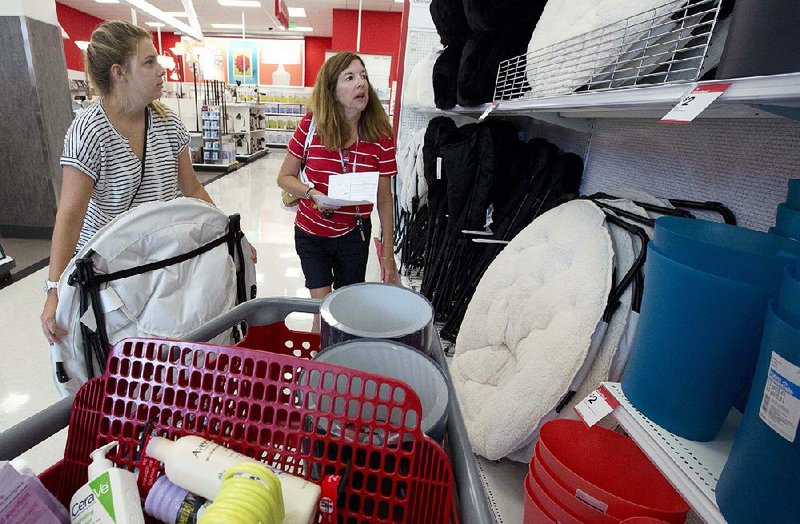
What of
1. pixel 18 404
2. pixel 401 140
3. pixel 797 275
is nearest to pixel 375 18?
pixel 401 140

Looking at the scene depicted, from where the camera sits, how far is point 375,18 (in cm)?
1184

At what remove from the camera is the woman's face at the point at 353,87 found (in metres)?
1.92

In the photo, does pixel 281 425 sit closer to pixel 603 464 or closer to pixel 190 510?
pixel 190 510

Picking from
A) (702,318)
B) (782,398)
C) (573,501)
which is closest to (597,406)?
(573,501)

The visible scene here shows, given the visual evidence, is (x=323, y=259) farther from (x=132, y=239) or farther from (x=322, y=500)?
(x=322, y=500)

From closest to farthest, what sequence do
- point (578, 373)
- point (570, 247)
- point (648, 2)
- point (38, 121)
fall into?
point (648, 2), point (578, 373), point (570, 247), point (38, 121)

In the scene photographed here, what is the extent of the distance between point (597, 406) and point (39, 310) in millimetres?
3415

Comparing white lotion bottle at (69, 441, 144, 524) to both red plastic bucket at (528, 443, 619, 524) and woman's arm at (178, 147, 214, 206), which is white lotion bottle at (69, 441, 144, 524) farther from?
woman's arm at (178, 147, 214, 206)

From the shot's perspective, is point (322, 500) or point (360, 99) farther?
point (360, 99)

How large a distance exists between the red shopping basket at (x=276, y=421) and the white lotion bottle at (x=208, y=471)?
0.13ft

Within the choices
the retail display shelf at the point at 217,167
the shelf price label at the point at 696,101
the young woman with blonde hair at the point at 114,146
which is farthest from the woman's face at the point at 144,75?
the retail display shelf at the point at 217,167

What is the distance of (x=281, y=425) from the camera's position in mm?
565

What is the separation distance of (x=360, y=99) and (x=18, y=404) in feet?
6.81

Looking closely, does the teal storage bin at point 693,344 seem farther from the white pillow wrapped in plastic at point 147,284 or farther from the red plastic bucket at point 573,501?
the white pillow wrapped in plastic at point 147,284
